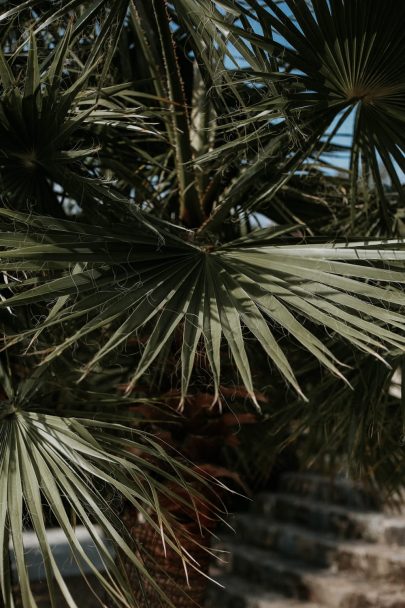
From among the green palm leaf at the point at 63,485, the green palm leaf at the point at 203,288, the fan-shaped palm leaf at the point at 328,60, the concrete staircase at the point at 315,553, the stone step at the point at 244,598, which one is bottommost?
the stone step at the point at 244,598

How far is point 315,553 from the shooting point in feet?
13.6

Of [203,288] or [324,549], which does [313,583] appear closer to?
[324,549]

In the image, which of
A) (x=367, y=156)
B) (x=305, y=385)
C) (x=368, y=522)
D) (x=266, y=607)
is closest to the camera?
(x=367, y=156)

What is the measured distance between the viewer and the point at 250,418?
2.43m

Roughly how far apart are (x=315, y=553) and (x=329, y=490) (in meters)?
0.68

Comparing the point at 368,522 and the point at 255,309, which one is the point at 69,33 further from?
the point at 368,522

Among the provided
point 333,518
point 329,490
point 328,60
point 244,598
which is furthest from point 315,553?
point 328,60

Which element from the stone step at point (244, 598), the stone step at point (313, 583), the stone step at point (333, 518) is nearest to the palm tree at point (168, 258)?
the stone step at point (313, 583)

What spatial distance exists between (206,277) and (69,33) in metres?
0.71

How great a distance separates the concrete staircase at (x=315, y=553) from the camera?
3707mm

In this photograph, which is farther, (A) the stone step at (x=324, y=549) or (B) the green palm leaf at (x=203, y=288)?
(A) the stone step at (x=324, y=549)

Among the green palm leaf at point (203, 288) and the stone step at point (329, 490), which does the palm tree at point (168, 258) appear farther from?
the stone step at point (329, 490)

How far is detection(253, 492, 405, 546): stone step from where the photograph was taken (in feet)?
13.2

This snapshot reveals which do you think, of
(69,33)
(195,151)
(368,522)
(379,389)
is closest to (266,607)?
(368,522)
